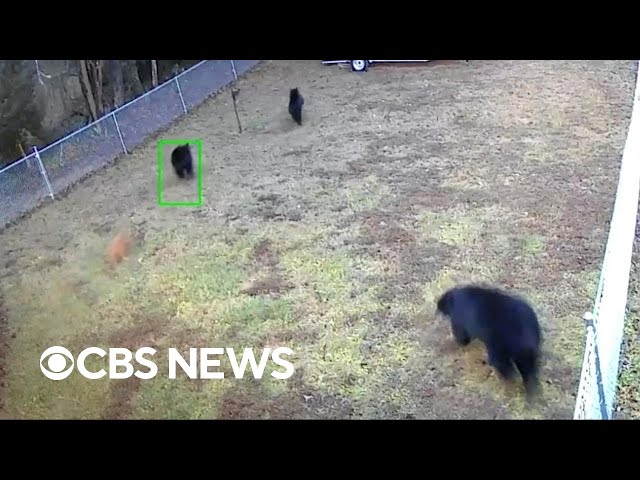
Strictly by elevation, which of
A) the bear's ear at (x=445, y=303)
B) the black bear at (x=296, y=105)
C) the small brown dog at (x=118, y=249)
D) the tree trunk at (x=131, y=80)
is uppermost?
the tree trunk at (x=131, y=80)

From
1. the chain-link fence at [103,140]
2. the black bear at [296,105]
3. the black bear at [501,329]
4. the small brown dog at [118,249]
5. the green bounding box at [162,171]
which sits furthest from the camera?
the black bear at [296,105]

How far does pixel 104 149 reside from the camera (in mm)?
6715

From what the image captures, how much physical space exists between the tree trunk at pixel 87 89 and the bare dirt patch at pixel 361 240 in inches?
37.1

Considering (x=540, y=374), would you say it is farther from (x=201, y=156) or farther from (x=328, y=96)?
(x=328, y=96)

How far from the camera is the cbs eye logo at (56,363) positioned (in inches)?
147

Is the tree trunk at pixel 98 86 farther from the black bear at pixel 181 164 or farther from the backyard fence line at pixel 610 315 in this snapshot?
the backyard fence line at pixel 610 315

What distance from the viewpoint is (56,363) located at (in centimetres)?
A: 386

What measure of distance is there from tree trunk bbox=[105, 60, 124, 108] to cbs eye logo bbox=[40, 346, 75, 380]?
14.2 feet

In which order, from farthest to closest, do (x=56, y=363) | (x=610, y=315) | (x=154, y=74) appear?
(x=154, y=74), (x=56, y=363), (x=610, y=315)

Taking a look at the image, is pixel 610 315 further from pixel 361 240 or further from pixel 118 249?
pixel 118 249

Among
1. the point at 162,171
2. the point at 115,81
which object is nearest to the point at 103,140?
the point at 162,171

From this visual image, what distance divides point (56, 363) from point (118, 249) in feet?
4.34

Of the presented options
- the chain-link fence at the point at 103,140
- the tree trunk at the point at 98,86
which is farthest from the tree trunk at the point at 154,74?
the tree trunk at the point at 98,86

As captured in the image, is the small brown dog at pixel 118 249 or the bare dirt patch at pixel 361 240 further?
the small brown dog at pixel 118 249
